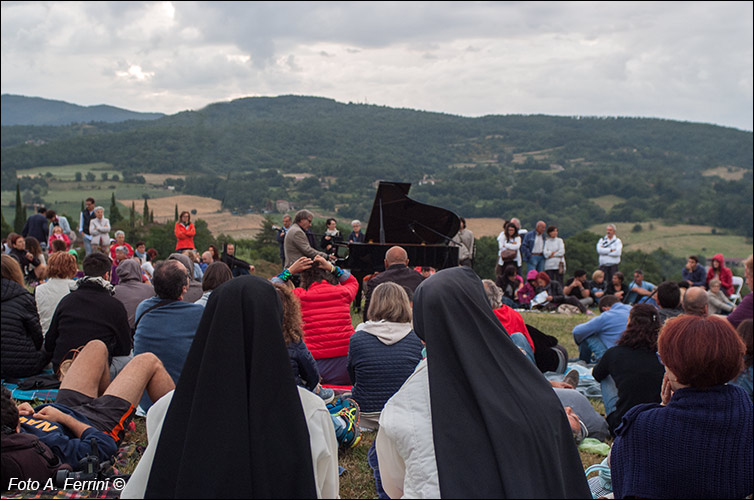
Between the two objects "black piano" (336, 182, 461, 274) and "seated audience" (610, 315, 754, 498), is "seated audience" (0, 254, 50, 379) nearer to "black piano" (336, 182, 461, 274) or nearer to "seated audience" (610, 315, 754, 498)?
"seated audience" (610, 315, 754, 498)

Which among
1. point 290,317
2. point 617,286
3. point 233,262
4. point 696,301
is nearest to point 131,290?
point 290,317

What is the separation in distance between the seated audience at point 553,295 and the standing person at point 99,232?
9.16 meters

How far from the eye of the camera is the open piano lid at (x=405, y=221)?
1255 centimetres

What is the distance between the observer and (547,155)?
9338 centimetres

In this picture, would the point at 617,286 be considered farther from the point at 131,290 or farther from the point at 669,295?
the point at 131,290

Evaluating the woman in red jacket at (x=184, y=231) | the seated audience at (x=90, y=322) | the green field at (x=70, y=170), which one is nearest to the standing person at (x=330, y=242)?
the woman in red jacket at (x=184, y=231)

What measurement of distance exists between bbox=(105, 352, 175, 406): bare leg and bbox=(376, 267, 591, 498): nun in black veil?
8.19 ft

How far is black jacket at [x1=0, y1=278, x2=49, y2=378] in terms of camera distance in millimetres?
5094

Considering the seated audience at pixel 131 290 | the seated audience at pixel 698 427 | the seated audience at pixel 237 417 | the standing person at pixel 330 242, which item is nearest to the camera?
the seated audience at pixel 237 417

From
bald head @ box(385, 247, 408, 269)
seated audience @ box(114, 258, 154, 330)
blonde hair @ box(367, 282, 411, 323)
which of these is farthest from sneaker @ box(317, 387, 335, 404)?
bald head @ box(385, 247, 408, 269)

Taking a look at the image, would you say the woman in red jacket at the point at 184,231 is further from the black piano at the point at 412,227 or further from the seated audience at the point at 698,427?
the seated audience at the point at 698,427

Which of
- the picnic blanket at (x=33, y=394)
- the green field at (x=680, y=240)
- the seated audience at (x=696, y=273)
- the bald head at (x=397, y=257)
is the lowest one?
the green field at (x=680, y=240)

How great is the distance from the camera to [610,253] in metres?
13.6

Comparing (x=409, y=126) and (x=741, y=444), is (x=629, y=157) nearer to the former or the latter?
(x=409, y=126)
